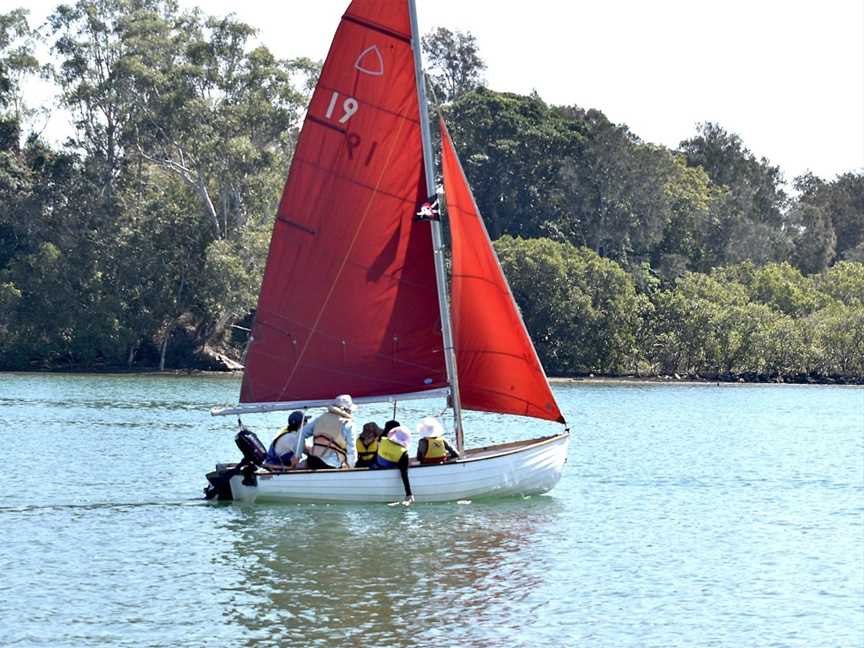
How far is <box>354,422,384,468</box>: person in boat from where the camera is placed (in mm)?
26278

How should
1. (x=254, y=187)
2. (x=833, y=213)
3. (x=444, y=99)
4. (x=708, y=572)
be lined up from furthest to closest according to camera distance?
(x=833, y=213), (x=444, y=99), (x=254, y=187), (x=708, y=572)

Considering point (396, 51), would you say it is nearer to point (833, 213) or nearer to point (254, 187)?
point (254, 187)

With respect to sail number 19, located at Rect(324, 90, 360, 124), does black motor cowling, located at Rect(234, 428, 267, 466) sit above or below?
below

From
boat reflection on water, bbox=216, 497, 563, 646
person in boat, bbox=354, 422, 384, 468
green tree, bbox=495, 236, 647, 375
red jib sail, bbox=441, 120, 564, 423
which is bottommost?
boat reflection on water, bbox=216, 497, 563, 646

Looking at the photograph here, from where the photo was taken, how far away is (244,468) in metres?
26.7

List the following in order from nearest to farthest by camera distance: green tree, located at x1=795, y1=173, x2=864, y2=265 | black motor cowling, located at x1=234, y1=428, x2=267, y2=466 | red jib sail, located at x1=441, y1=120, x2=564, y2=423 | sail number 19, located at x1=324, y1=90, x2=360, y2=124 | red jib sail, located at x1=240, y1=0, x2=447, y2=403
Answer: black motor cowling, located at x1=234, y1=428, x2=267, y2=466 < red jib sail, located at x1=240, y1=0, x2=447, y2=403 < sail number 19, located at x1=324, y1=90, x2=360, y2=124 < red jib sail, located at x1=441, y1=120, x2=564, y2=423 < green tree, located at x1=795, y1=173, x2=864, y2=265

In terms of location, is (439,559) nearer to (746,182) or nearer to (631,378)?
(631,378)

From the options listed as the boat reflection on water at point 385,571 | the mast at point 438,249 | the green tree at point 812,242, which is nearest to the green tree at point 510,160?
the green tree at point 812,242

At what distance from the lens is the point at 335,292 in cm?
2784

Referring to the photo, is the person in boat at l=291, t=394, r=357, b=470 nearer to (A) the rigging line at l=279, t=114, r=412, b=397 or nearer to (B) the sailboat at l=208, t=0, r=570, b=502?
(B) the sailboat at l=208, t=0, r=570, b=502

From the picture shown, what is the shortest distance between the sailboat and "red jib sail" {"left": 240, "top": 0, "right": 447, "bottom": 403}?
0.02 m

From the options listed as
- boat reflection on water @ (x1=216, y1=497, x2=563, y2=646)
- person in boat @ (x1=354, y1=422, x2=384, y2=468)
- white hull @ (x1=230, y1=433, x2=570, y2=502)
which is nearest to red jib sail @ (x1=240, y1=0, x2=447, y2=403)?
person in boat @ (x1=354, y1=422, x2=384, y2=468)

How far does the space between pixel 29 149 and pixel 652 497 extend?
2799 inches

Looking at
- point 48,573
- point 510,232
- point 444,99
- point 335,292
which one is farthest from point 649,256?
point 48,573
